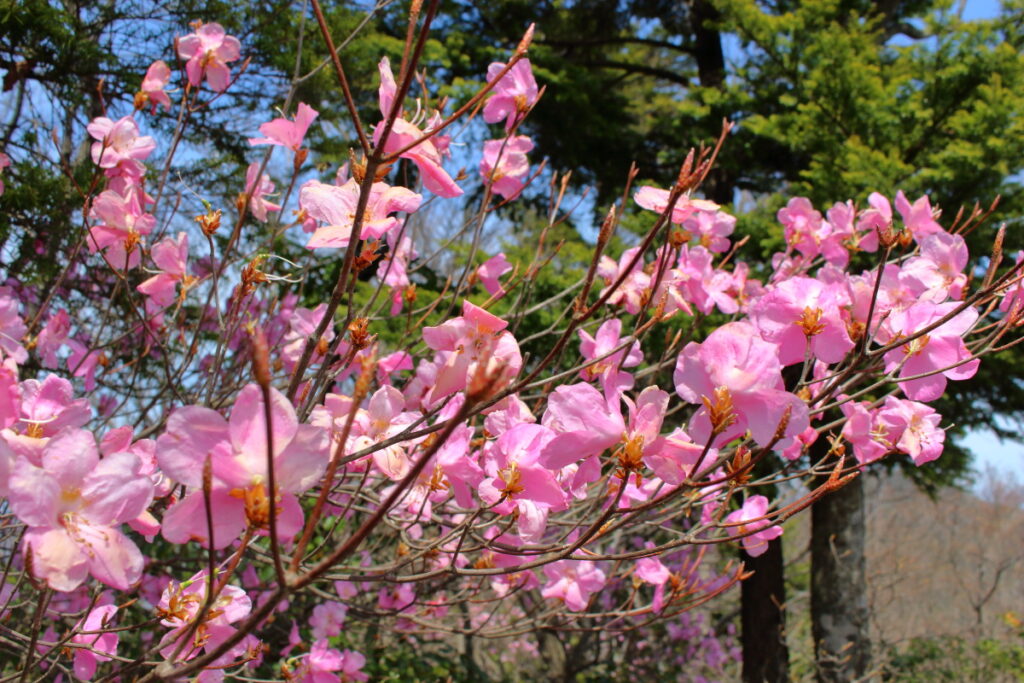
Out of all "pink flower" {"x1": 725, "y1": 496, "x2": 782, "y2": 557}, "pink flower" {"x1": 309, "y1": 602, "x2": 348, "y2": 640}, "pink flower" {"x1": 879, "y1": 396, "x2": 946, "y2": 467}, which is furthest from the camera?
"pink flower" {"x1": 309, "y1": 602, "x2": 348, "y2": 640}

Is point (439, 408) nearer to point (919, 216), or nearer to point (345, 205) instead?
point (345, 205)

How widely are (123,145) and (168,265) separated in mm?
361

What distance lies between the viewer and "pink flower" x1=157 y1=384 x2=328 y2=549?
0.71 metres

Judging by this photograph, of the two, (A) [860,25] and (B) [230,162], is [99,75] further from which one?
(A) [860,25]

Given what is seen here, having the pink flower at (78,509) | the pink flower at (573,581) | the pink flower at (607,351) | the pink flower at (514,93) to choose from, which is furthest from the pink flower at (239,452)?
the pink flower at (573,581)

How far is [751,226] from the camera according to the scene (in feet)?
15.9

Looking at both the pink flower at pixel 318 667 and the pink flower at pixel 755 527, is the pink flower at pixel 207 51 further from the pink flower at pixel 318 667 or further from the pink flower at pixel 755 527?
the pink flower at pixel 755 527

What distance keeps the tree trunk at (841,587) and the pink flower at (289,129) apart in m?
4.59

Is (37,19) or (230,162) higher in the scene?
(230,162)

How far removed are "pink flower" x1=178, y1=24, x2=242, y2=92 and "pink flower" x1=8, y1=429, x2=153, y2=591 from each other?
1502 mm

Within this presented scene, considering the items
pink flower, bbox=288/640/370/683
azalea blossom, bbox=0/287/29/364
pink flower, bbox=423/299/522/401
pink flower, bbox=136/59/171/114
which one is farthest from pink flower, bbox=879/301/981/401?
pink flower, bbox=136/59/171/114

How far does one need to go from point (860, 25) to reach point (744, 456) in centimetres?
497

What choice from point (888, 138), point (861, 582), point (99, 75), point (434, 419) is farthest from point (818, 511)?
point (99, 75)

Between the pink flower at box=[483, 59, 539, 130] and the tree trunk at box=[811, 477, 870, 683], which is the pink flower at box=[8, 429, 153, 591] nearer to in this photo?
the pink flower at box=[483, 59, 539, 130]
